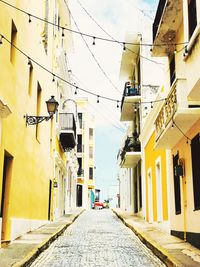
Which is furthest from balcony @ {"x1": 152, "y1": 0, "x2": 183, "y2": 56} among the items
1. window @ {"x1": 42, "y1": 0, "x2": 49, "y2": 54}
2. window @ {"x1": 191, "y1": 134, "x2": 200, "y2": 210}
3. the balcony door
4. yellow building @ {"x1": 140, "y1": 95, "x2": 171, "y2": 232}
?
the balcony door

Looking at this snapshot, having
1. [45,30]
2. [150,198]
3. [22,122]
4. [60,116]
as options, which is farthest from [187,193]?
[60,116]

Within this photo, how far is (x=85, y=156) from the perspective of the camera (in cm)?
5578

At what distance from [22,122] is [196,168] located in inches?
184

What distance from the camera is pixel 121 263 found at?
345 inches

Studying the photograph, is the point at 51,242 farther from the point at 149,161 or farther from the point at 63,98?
the point at 63,98

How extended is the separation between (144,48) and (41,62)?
7828 millimetres

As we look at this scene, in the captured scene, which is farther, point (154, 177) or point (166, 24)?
point (154, 177)

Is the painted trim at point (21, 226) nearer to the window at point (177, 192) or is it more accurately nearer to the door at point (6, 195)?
the door at point (6, 195)

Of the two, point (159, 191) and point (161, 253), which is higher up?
point (159, 191)

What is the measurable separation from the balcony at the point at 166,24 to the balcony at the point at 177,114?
2008 millimetres

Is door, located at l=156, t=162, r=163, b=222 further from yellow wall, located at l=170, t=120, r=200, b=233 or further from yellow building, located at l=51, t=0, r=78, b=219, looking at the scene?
yellow building, located at l=51, t=0, r=78, b=219

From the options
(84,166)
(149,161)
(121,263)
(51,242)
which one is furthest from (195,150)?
(84,166)

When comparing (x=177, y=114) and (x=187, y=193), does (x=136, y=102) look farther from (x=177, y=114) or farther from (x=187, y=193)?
(x=177, y=114)

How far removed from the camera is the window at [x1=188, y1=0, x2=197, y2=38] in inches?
375
